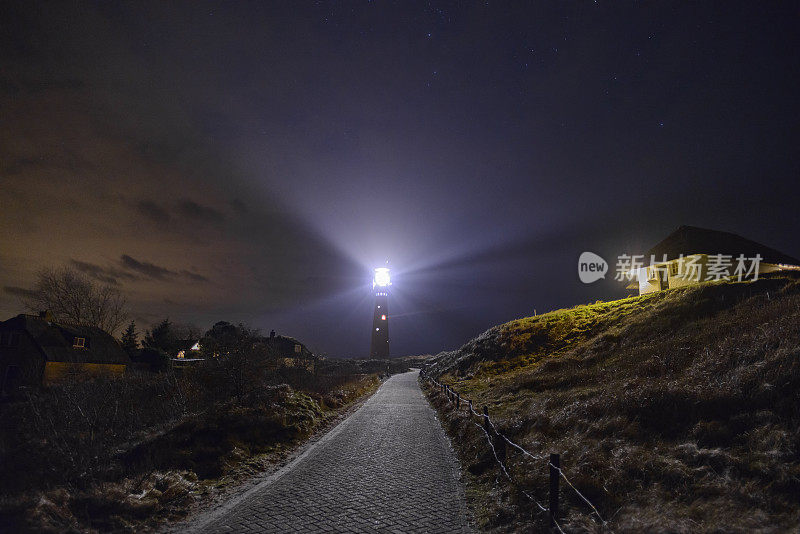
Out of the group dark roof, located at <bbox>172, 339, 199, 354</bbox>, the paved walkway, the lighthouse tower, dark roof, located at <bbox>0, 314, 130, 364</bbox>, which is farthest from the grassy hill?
the lighthouse tower

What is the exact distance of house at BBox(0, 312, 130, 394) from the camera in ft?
105

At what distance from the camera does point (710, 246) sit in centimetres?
3616

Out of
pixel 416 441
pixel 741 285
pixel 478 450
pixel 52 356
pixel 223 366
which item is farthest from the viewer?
pixel 52 356

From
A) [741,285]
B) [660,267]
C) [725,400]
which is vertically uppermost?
[660,267]

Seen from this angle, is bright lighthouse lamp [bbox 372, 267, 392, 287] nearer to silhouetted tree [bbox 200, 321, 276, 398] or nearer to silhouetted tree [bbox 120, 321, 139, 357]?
silhouetted tree [bbox 120, 321, 139, 357]

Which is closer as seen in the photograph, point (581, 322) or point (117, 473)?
point (117, 473)

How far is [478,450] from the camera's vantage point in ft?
34.9

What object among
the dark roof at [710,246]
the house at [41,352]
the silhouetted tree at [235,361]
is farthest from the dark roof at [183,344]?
the dark roof at [710,246]

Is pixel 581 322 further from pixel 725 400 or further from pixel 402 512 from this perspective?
pixel 402 512

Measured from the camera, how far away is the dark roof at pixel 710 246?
3547 centimetres

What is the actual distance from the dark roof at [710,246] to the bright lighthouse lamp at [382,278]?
212ft

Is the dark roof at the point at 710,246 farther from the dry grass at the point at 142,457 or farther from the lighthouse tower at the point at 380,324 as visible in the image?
the lighthouse tower at the point at 380,324

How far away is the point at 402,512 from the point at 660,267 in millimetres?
40701

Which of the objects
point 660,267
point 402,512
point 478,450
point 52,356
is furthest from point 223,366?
point 660,267
